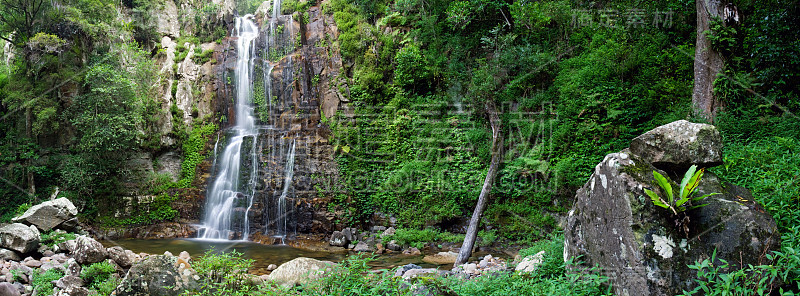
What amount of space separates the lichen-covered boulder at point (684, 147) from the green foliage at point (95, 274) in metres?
8.89

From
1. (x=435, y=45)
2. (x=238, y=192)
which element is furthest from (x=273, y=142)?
(x=435, y=45)

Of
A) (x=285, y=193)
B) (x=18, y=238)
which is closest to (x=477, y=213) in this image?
(x=285, y=193)

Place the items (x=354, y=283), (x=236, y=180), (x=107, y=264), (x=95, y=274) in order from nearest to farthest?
(x=354, y=283) < (x=95, y=274) < (x=107, y=264) < (x=236, y=180)

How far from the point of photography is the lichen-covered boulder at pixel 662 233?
3371 mm

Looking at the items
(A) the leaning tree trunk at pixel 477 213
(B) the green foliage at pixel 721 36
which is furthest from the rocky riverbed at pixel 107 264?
(B) the green foliage at pixel 721 36

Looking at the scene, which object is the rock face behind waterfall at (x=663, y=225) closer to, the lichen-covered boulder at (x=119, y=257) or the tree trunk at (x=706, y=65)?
the tree trunk at (x=706, y=65)

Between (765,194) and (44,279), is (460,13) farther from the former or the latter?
(44,279)

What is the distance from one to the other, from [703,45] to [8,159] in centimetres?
2172

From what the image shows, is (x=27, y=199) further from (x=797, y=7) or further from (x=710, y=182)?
(x=797, y=7)

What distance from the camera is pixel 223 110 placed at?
17.5 m

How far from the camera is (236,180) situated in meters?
14.8

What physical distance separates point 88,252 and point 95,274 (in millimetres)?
755

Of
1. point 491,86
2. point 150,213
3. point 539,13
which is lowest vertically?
point 150,213

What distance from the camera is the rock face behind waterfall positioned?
3.38 m
